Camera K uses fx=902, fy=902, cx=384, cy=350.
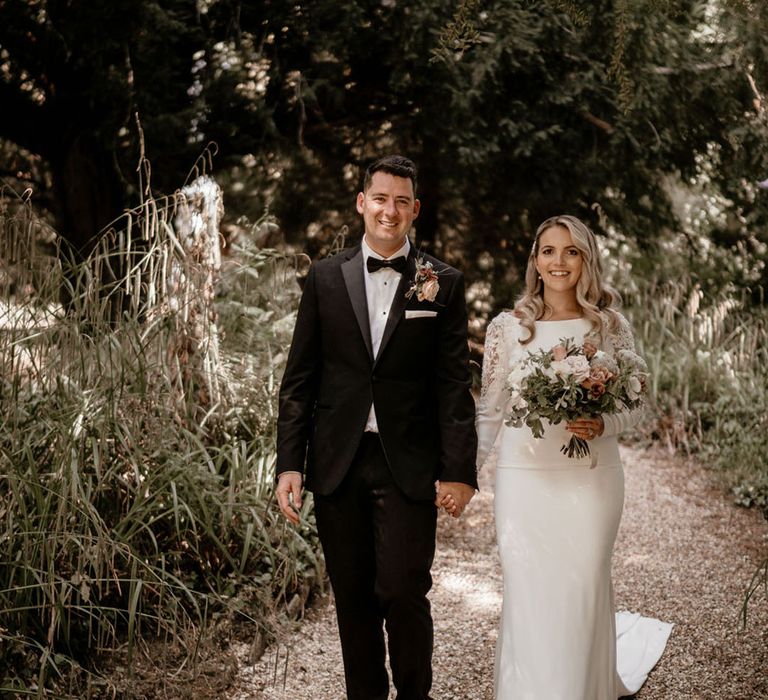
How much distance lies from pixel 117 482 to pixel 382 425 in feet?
4.65

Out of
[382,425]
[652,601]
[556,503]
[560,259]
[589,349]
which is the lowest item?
[652,601]

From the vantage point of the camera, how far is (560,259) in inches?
140

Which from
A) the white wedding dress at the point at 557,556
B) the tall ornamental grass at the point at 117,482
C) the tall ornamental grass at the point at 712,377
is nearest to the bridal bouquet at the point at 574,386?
the white wedding dress at the point at 557,556

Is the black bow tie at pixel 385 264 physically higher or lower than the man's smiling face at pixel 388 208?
lower

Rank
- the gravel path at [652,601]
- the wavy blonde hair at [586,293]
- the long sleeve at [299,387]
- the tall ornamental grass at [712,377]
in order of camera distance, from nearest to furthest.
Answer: the long sleeve at [299,387] → the wavy blonde hair at [586,293] → the gravel path at [652,601] → the tall ornamental grass at [712,377]

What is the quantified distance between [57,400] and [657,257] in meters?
6.99

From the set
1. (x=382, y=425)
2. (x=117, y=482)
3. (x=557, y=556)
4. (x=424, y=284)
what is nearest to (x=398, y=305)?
(x=424, y=284)

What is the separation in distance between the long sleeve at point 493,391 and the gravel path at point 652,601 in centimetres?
118

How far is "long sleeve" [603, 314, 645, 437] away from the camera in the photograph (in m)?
3.39

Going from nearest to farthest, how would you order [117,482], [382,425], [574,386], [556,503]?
1. [382,425]
2. [574,386]
3. [556,503]
4. [117,482]

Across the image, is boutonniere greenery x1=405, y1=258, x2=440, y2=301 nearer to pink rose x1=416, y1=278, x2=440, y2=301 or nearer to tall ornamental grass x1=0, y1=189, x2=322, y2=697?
pink rose x1=416, y1=278, x2=440, y2=301

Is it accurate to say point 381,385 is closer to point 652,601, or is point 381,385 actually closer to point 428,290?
point 428,290

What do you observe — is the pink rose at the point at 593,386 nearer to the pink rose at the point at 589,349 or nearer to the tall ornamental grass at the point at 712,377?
the pink rose at the point at 589,349

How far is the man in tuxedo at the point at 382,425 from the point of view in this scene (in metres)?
3.07
